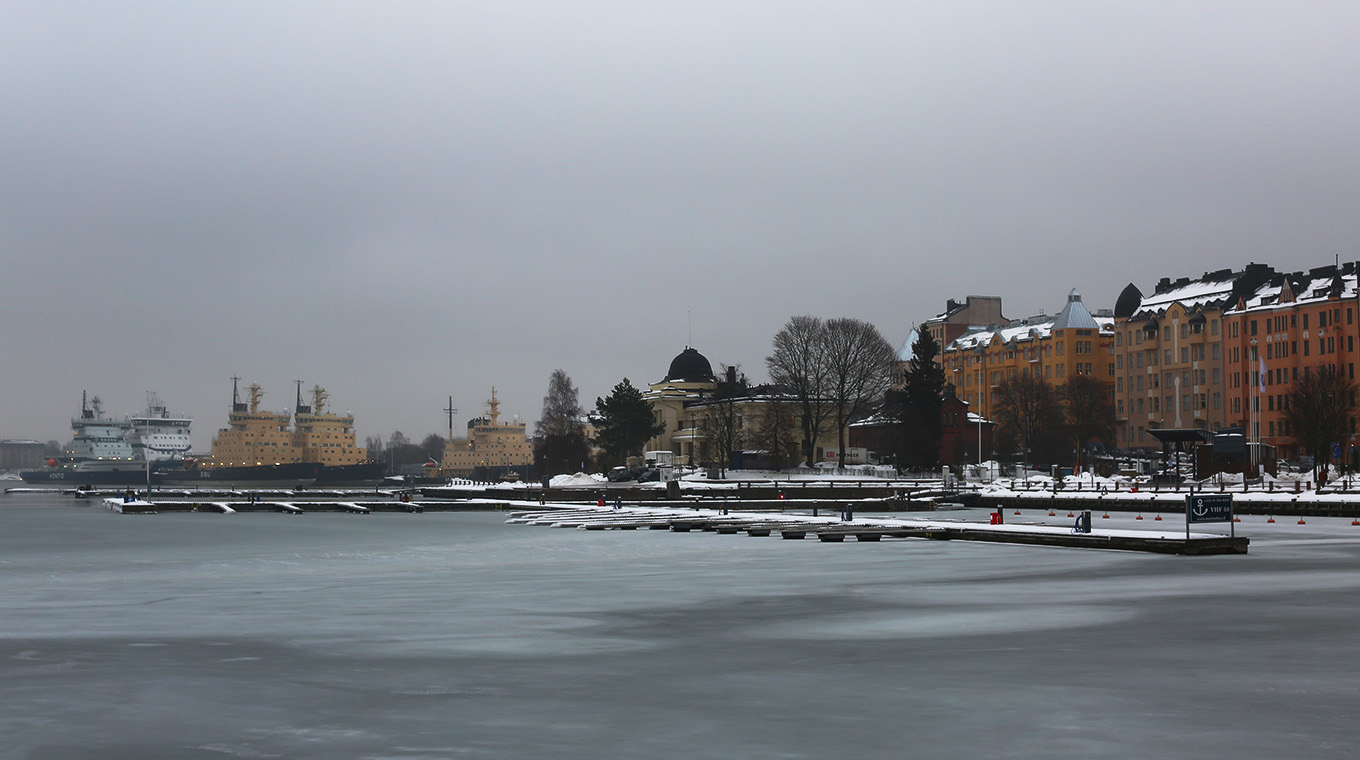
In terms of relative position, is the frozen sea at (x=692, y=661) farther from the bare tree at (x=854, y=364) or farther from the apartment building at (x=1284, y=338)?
the apartment building at (x=1284, y=338)

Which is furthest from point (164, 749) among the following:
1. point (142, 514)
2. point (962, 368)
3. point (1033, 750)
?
point (962, 368)

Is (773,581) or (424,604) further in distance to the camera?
(773,581)

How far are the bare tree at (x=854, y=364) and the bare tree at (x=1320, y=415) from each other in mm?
31947

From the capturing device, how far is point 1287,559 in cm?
3416

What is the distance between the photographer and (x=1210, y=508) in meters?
37.9

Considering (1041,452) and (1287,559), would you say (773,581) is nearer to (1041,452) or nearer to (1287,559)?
(1287,559)

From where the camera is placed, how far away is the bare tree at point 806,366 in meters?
111

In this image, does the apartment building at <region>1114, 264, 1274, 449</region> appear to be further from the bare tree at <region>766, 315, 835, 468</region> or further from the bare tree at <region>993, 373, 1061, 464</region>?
the bare tree at <region>766, 315, 835, 468</region>

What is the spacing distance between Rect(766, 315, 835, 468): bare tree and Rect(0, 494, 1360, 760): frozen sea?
76.3 metres

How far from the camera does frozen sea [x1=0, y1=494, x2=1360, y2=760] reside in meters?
12.1

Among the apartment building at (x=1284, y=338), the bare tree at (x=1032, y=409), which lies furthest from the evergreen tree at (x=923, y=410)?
the apartment building at (x=1284, y=338)

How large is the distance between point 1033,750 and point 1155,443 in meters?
128

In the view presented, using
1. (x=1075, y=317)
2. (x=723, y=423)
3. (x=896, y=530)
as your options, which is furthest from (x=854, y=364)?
(x=896, y=530)

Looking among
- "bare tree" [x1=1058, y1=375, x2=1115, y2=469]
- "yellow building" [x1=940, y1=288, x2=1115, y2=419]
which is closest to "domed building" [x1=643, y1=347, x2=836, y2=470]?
"bare tree" [x1=1058, y1=375, x2=1115, y2=469]
